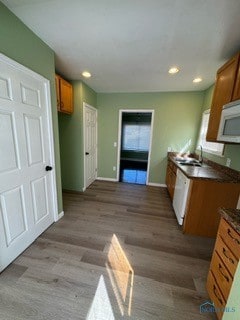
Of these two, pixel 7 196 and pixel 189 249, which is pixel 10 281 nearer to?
pixel 7 196

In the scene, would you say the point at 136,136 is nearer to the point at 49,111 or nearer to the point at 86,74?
the point at 86,74

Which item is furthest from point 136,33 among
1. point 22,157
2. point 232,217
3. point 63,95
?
point 232,217

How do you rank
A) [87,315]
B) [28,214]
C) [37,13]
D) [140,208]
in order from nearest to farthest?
[87,315]
[37,13]
[28,214]
[140,208]

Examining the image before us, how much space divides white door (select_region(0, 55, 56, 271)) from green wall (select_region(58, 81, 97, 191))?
3.97 feet

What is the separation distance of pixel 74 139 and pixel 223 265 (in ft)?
10.4

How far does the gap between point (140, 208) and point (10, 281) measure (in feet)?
7.01

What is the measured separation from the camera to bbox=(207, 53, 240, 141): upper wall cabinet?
5.44ft

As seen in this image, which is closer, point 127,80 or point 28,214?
point 28,214

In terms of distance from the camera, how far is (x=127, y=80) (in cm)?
297

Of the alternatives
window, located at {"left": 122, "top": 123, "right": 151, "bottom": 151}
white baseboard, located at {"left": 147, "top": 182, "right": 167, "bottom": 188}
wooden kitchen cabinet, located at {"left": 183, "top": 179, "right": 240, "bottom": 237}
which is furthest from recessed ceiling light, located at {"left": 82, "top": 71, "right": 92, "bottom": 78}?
window, located at {"left": 122, "top": 123, "right": 151, "bottom": 151}

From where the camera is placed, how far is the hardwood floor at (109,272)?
1.24 metres

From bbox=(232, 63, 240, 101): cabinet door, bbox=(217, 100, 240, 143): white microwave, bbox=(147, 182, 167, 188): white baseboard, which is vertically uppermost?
bbox=(232, 63, 240, 101): cabinet door

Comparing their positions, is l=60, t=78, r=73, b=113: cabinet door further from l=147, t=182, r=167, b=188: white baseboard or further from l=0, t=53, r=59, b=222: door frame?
l=147, t=182, r=167, b=188: white baseboard

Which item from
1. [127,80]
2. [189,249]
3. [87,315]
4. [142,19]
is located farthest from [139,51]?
[87,315]
